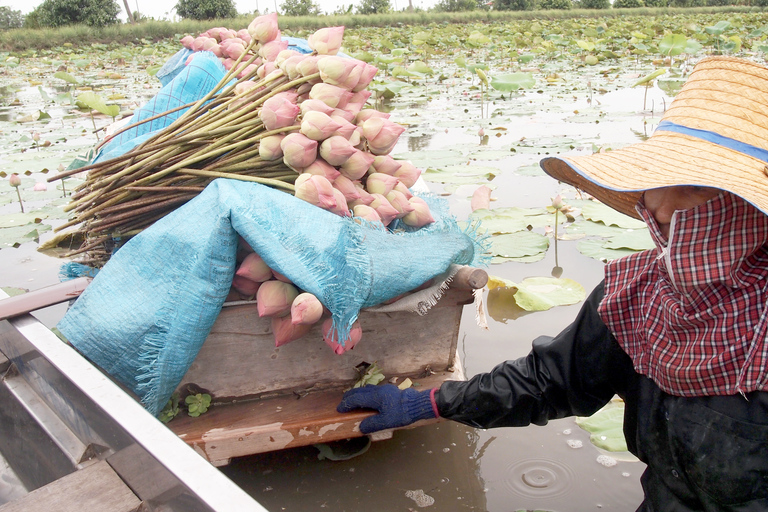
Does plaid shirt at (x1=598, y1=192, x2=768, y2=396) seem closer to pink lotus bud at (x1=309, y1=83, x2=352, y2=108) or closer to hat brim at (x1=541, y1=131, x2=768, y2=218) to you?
hat brim at (x1=541, y1=131, x2=768, y2=218)

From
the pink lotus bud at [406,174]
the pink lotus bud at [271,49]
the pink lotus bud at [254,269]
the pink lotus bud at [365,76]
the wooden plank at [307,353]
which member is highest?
the pink lotus bud at [271,49]

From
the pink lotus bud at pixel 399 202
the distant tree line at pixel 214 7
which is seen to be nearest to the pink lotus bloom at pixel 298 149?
the pink lotus bud at pixel 399 202

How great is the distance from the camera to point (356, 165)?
1.46 meters

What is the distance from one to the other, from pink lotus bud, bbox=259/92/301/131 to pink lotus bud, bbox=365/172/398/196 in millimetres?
254

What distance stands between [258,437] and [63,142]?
472cm

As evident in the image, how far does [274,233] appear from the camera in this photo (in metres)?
1.29

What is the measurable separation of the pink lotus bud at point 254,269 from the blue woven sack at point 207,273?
0.09ft

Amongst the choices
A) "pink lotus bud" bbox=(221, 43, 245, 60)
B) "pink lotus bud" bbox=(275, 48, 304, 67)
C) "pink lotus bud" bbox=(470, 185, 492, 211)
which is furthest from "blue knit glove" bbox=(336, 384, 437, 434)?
"pink lotus bud" bbox=(470, 185, 492, 211)

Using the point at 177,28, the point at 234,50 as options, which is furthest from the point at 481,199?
the point at 177,28

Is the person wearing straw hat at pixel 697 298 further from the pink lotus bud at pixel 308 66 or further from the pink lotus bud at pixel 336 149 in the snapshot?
the pink lotus bud at pixel 308 66

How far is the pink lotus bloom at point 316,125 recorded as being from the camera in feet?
4.54

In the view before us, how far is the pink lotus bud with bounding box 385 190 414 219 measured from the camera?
60.5 inches

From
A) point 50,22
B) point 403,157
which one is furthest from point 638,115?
point 50,22

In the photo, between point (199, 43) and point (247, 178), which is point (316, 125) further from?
point (199, 43)
